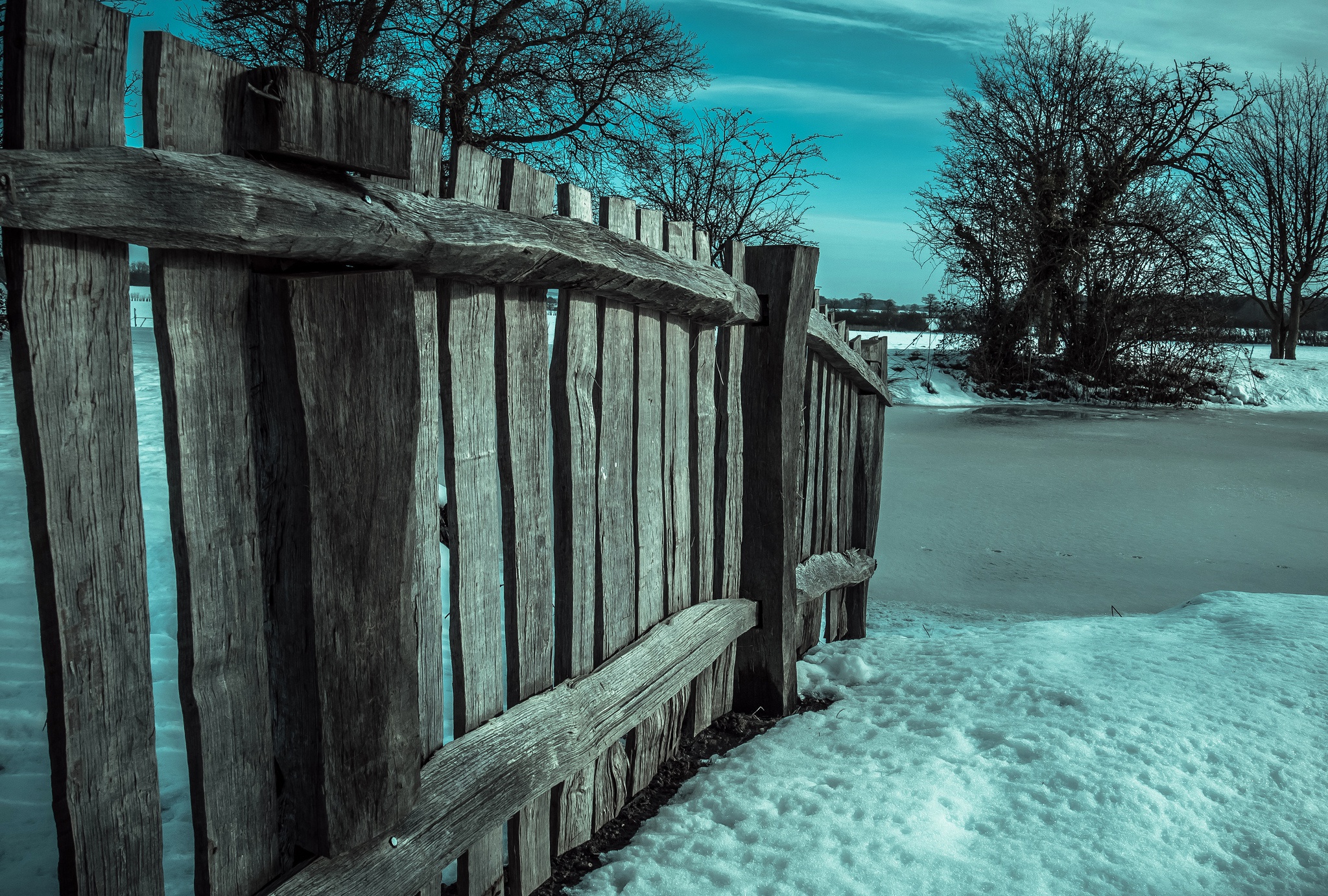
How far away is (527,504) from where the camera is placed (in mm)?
2029

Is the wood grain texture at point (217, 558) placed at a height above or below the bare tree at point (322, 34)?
below

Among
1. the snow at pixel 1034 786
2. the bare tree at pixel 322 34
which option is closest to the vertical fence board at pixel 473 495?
the snow at pixel 1034 786

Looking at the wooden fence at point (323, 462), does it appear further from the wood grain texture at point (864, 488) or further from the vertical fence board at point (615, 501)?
the wood grain texture at point (864, 488)

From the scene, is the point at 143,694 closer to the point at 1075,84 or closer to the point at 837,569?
the point at 837,569

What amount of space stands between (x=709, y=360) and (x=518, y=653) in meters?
1.24

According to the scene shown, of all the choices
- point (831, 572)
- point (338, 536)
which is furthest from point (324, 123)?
point (831, 572)

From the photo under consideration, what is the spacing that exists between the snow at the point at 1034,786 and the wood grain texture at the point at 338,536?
33.1 inches

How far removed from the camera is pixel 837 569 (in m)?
4.15

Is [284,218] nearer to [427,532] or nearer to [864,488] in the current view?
[427,532]

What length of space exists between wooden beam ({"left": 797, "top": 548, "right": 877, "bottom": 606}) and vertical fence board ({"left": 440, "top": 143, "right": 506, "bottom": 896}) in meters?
1.95

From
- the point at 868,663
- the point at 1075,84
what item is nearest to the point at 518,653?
the point at 868,663

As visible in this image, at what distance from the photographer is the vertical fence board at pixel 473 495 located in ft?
5.71

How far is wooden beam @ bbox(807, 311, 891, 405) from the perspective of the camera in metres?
3.46

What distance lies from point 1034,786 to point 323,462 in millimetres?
2043
